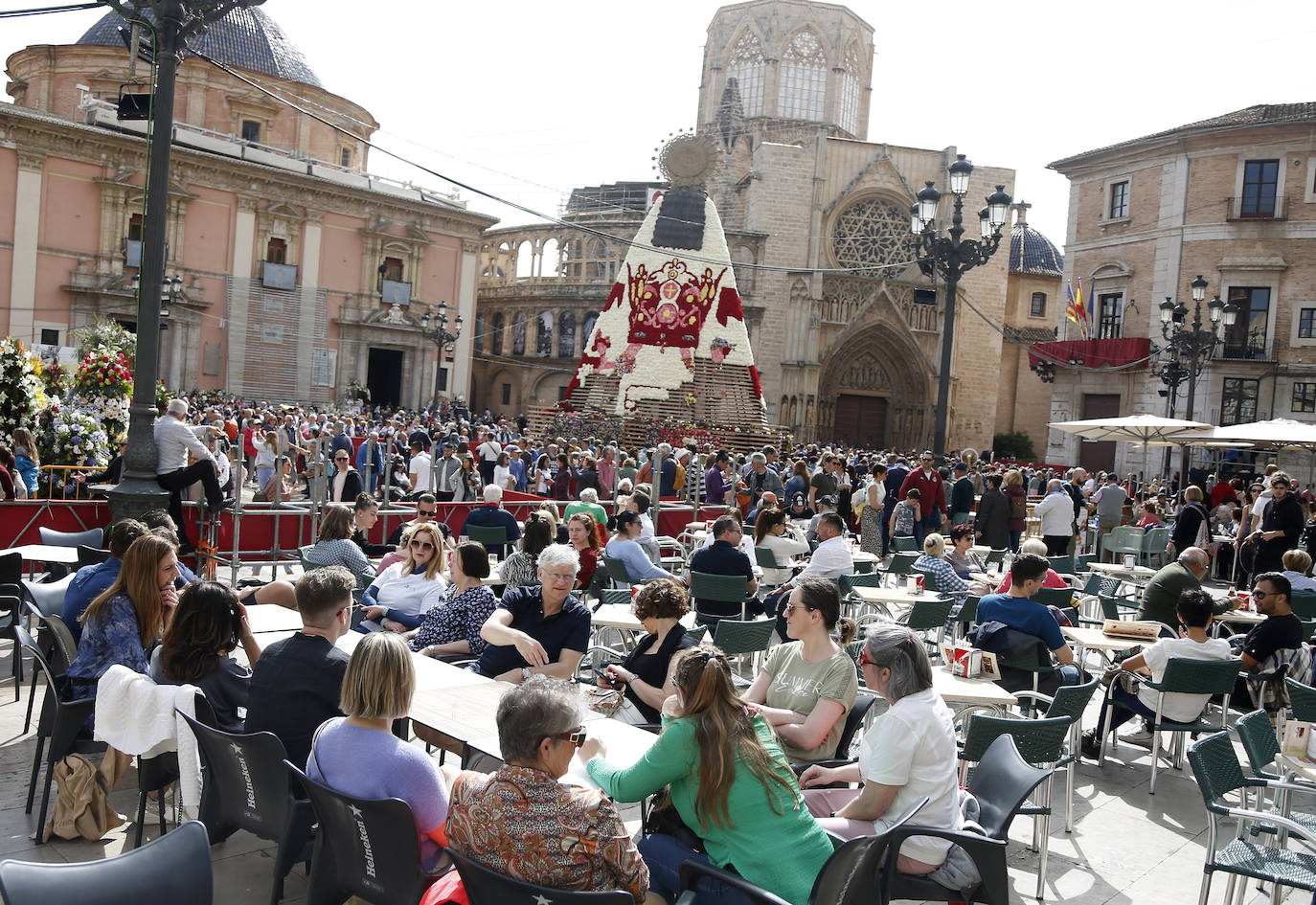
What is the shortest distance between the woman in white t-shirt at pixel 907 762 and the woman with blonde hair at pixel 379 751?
1.25 m

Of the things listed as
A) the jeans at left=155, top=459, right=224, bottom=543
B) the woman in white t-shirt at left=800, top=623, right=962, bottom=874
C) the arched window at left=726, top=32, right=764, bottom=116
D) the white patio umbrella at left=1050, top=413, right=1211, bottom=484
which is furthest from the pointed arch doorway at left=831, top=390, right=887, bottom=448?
the woman in white t-shirt at left=800, top=623, right=962, bottom=874

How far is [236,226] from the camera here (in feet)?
99.3

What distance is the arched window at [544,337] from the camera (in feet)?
130

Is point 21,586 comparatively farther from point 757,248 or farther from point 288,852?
point 757,248

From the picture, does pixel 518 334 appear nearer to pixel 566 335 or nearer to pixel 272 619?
pixel 566 335

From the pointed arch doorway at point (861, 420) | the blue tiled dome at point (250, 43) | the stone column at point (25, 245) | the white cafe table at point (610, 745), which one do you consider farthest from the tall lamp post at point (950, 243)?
the blue tiled dome at point (250, 43)

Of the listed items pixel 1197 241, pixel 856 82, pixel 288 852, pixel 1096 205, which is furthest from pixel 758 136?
pixel 288 852

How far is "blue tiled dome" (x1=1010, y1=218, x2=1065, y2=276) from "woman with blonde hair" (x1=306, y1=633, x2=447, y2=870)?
4065cm

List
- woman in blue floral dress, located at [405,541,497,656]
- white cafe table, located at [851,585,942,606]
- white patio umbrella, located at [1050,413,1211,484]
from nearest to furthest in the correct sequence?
woman in blue floral dress, located at [405,541,497,656] < white cafe table, located at [851,585,942,606] < white patio umbrella, located at [1050,413,1211,484]

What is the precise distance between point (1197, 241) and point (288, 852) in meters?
28.5

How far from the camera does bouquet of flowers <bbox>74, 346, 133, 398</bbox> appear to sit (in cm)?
1207

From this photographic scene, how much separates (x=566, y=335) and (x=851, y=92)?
48.7 ft

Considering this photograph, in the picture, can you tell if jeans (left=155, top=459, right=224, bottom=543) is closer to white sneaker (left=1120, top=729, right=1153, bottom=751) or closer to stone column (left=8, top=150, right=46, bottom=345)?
white sneaker (left=1120, top=729, right=1153, bottom=751)

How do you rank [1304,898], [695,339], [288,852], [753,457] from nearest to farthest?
[288,852] < [1304,898] < [753,457] < [695,339]
